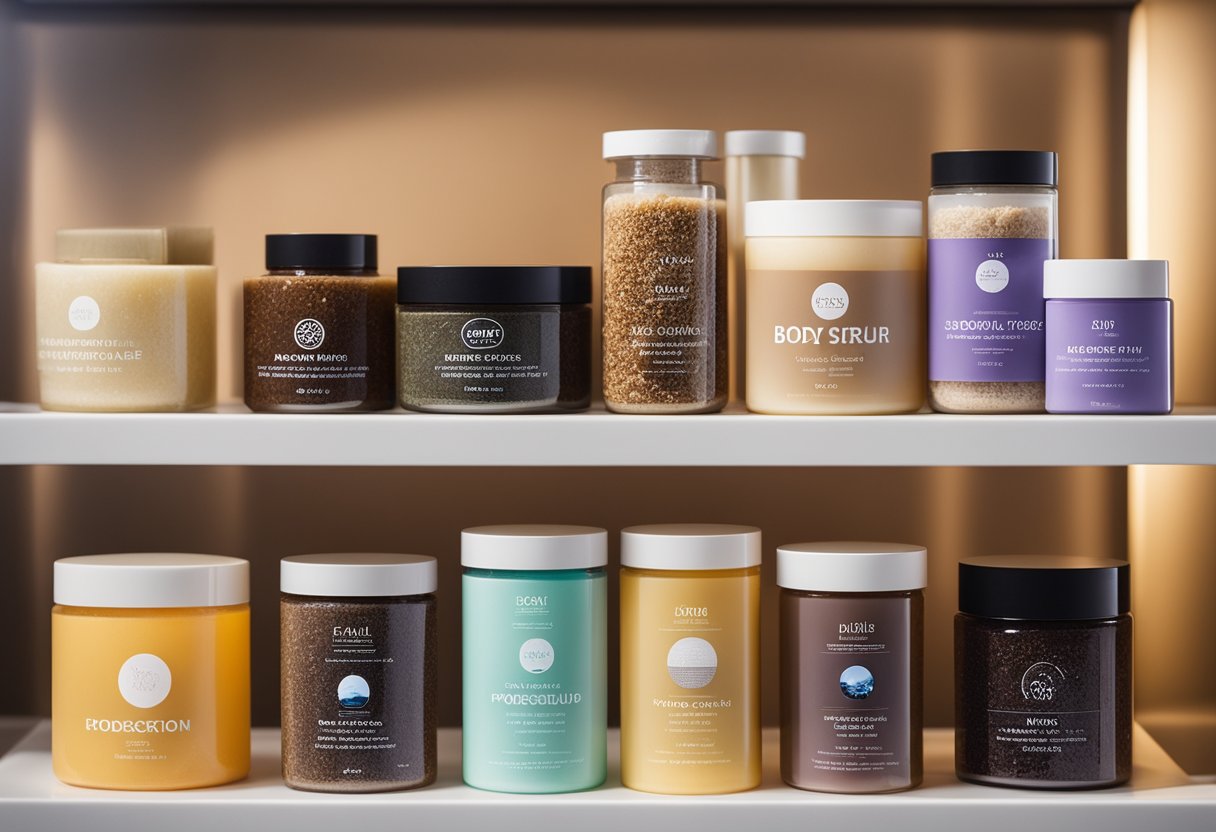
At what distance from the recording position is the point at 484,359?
0.83 metres

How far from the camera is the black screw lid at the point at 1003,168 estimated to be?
2.72 feet

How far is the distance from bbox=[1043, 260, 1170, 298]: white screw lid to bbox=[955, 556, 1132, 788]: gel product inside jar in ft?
0.50

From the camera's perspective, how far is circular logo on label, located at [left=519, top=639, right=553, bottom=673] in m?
0.83

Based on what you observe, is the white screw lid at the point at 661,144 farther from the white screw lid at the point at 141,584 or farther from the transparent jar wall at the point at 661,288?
the white screw lid at the point at 141,584

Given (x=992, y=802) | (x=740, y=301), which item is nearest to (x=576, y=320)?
(x=740, y=301)

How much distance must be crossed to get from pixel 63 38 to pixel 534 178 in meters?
0.33

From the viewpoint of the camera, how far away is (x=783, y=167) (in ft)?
2.96

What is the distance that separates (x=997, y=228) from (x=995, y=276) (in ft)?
0.09

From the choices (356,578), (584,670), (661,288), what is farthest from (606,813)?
(661,288)

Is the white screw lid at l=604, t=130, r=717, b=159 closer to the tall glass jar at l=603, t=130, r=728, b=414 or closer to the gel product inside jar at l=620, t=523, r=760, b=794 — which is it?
the tall glass jar at l=603, t=130, r=728, b=414

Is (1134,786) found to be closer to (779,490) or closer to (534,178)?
(779,490)

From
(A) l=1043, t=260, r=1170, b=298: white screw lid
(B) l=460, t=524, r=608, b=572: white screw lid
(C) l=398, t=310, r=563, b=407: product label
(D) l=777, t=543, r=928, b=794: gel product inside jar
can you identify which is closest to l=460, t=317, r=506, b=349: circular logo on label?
(C) l=398, t=310, r=563, b=407: product label

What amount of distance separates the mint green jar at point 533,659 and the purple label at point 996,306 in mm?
241

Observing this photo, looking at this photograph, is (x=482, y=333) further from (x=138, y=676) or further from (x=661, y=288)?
(x=138, y=676)
